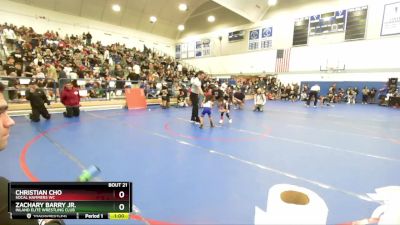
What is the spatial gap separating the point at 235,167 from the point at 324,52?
19.6 metres

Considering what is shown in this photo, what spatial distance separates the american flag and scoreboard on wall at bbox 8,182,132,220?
2322cm

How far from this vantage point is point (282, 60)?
875 inches

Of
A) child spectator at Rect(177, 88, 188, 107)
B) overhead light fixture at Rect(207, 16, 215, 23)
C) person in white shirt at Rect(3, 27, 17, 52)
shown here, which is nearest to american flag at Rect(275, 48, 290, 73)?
overhead light fixture at Rect(207, 16, 215, 23)

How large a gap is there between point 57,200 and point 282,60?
23553 mm

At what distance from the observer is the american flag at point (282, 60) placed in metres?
21.8

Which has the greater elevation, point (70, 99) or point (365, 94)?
point (365, 94)

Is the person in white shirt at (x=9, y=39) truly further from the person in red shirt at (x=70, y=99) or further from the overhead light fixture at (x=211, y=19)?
the overhead light fixture at (x=211, y=19)

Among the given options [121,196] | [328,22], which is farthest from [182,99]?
[328,22]

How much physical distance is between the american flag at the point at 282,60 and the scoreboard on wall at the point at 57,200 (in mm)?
23217

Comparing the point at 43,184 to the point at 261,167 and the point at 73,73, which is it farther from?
the point at 73,73

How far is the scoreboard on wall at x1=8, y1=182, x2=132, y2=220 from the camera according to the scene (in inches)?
39.4

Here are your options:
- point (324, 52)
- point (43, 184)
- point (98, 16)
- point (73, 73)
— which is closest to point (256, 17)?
point (324, 52)

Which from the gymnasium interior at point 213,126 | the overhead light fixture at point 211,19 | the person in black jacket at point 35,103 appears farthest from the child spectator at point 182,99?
the overhead light fixture at point 211,19

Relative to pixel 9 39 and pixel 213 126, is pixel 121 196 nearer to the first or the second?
pixel 213 126
